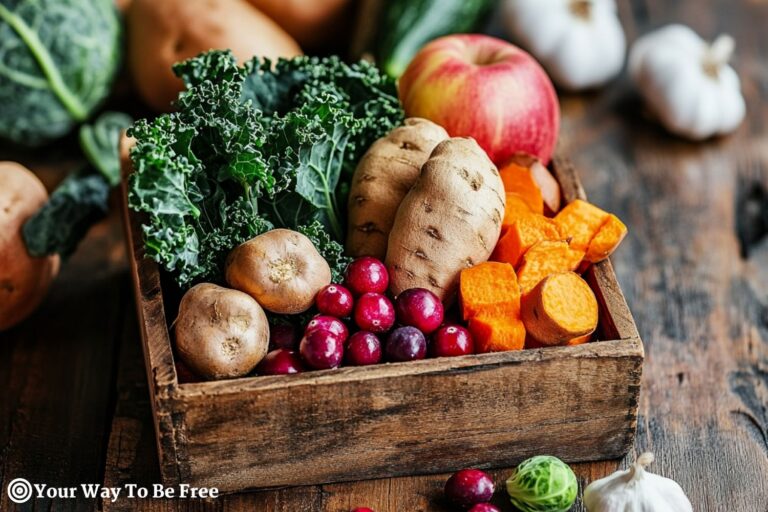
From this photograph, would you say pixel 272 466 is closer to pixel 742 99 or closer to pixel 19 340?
pixel 19 340

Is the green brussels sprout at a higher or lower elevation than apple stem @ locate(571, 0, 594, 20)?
lower

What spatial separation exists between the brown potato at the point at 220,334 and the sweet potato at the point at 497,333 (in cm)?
28

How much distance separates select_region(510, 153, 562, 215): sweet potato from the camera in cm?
148

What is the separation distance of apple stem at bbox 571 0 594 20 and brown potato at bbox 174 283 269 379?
4.13 feet

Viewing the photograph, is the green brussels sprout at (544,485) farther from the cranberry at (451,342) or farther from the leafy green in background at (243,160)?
the leafy green in background at (243,160)

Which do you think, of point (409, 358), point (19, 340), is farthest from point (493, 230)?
point (19, 340)

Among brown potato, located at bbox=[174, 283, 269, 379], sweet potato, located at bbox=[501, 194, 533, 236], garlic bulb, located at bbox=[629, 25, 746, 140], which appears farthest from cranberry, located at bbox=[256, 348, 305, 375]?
garlic bulb, located at bbox=[629, 25, 746, 140]

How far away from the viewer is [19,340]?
64.4 inches

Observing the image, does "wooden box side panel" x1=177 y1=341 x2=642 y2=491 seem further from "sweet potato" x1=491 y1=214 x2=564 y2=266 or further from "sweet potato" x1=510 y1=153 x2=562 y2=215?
"sweet potato" x1=510 y1=153 x2=562 y2=215

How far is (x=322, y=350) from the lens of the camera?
123 cm

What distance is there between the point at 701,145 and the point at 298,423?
4.06 ft

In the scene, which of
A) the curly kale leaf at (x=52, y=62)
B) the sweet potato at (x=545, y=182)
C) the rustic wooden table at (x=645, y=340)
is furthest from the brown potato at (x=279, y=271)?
the curly kale leaf at (x=52, y=62)

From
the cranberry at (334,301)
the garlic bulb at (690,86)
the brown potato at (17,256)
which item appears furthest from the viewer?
the garlic bulb at (690,86)

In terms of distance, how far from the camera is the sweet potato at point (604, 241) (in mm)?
1369
